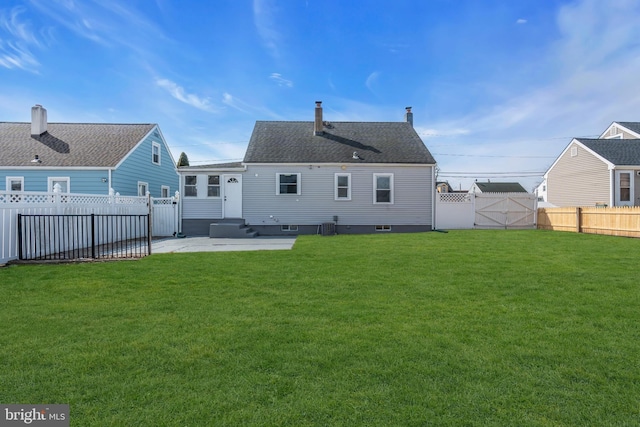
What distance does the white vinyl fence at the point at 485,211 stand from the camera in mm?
17797

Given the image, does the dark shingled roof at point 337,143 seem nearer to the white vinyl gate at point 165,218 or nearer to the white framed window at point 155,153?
the white vinyl gate at point 165,218

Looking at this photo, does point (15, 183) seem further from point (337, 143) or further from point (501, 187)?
point (501, 187)

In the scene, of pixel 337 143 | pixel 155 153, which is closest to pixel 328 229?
pixel 337 143

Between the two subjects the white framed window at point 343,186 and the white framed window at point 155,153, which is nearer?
the white framed window at point 343,186

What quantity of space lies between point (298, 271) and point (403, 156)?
12.1m

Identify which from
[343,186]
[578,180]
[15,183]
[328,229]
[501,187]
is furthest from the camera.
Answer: [501,187]

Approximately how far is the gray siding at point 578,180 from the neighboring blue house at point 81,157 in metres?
27.3

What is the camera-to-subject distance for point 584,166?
835 inches

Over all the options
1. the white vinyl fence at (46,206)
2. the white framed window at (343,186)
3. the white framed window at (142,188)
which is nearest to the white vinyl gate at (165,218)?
the white vinyl fence at (46,206)

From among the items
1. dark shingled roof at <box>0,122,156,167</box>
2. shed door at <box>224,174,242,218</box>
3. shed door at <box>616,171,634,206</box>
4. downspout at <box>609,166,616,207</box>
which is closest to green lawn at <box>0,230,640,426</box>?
shed door at <box>224,174,242,218</box>

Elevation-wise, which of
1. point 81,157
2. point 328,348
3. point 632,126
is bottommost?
point 328,348

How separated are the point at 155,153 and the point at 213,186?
7.38m

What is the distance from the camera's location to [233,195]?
54.2 feet

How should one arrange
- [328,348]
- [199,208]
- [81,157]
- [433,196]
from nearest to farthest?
[328,348], [199,208], [433,196], [81,157]
